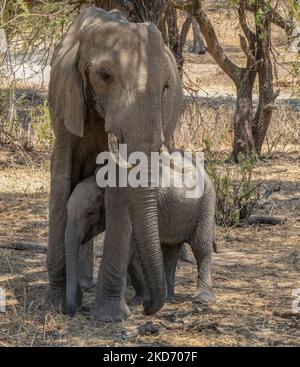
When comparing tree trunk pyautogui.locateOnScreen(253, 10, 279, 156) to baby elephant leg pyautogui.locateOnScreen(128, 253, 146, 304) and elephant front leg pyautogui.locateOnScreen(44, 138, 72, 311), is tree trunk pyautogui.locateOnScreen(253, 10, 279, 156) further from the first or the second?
elephant front leg pyautogui.locateOnScreen(44, 138, 72, 311)

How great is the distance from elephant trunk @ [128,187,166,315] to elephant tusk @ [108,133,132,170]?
200 mm

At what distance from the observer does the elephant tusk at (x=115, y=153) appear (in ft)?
17.0

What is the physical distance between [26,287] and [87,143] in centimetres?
134

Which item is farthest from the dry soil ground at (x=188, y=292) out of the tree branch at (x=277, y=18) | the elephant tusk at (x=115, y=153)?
the tree branch at (x=277, y=18)

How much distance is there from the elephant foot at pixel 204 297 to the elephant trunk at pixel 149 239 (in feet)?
3.07

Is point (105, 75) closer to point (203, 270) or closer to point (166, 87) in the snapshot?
point (166, 87)

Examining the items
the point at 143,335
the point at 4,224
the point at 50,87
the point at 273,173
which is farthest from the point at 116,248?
the point at 273,173

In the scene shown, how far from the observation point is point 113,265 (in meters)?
5.92

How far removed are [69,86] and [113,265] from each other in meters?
1.14

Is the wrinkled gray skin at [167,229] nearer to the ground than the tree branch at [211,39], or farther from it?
nearer to the ground

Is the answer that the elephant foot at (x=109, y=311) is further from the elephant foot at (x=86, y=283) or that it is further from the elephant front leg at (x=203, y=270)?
the elephant foot at (x=86, y=283)

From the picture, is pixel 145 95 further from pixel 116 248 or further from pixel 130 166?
pixel 116 248

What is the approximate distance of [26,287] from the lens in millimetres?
6762

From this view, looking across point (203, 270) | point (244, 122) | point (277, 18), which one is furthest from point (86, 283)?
point (244, 122)
